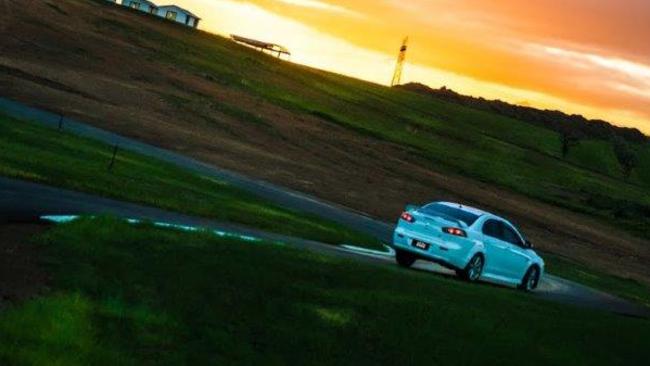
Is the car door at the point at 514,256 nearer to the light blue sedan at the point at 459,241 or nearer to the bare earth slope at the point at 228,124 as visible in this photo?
the light blue sedan at the point at 459,241

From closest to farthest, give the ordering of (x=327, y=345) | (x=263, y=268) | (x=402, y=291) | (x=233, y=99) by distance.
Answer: (x=327, y=345)
(x=263, y=268)
(x=402, y=291)
(x=233, y=99)

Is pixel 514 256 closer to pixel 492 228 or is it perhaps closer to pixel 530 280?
pixel 492 228

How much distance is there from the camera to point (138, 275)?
1062 centimetres

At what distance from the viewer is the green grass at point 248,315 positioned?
8.19 m

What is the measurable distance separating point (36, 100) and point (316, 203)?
1452 centimetres

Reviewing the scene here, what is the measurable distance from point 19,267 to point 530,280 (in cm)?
1686

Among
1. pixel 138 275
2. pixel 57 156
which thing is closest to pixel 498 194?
pixel 57 156

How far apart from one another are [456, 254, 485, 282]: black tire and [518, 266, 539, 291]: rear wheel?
258 centimetres

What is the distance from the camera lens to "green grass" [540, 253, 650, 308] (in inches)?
1282

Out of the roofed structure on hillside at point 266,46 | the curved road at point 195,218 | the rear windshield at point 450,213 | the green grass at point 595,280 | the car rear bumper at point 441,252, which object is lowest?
the green grass at point 595,280

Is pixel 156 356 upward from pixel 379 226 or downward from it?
upward

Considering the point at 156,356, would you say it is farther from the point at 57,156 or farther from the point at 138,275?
the point at 57,156

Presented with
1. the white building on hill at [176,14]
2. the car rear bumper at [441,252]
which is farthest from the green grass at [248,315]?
the white building on hill at [176,14]

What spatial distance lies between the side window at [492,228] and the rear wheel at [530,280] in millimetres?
2058
